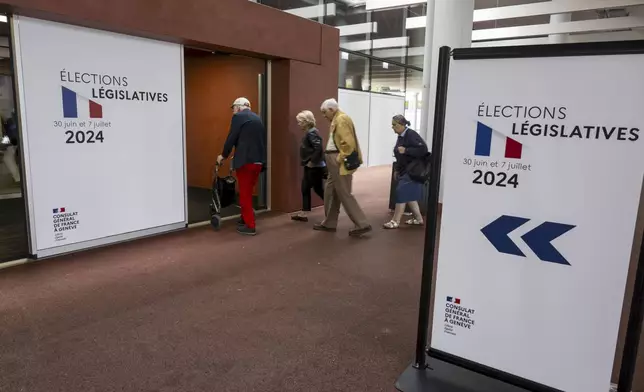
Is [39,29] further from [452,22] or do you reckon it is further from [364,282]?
[452,22]

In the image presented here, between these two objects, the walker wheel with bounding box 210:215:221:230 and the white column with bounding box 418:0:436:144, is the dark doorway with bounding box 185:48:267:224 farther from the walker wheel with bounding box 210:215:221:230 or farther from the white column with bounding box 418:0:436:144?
the white column with bounding box 418:0:436:144

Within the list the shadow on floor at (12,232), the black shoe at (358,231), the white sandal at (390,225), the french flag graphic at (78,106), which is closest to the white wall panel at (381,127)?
the white sandal at (390,225)

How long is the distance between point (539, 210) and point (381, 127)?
1160 centimetres

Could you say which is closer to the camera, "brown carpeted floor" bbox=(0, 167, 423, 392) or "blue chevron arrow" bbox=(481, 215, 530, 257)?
"blue chevron arrow" bbox=(481, 215, 530, 257)

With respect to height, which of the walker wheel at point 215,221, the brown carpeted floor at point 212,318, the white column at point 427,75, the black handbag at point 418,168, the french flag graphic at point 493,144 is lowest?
the brown carpeted floor at point 212,318

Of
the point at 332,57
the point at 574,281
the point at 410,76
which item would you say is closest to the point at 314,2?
the point at 332,57

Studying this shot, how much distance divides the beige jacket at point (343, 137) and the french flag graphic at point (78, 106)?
7.90 feet

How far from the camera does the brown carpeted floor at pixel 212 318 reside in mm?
2559

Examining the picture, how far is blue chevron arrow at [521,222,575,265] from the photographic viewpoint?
6.68ft

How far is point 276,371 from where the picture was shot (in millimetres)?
2609

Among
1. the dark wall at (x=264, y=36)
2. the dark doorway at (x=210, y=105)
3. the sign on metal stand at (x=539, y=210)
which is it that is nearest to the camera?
the sign on metal stand at (x=539, y=210)

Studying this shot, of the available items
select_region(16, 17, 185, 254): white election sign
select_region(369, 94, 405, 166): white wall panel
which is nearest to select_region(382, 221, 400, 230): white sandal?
select_region(16, 17, 185, 254): white election sign

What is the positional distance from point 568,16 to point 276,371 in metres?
14.8

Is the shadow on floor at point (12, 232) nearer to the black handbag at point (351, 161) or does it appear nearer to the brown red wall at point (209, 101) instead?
the brown red wall at point (209, 101)
